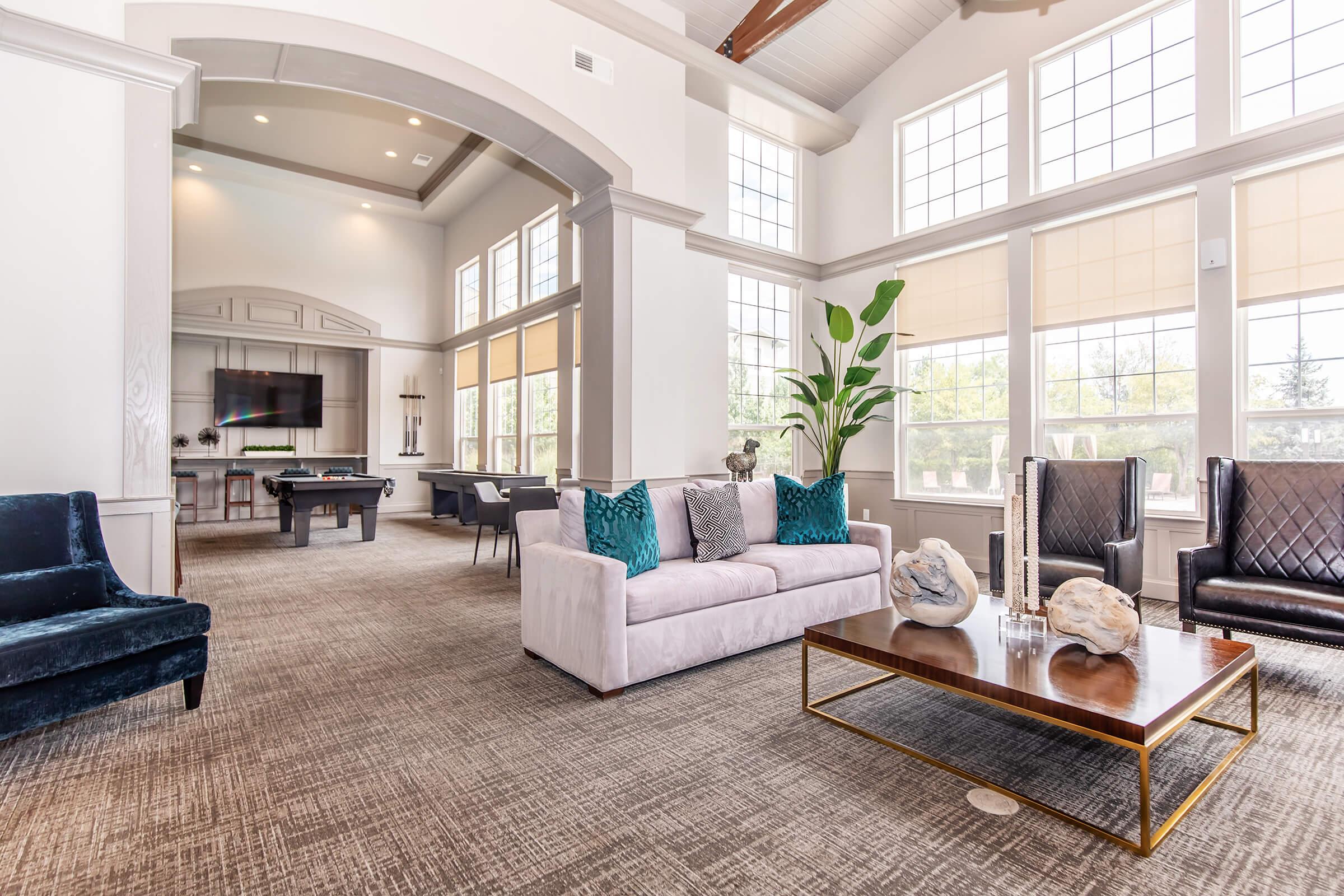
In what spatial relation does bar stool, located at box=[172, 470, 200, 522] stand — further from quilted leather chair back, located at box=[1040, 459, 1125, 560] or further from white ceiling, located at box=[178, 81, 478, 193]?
quilted leather chair back, located at box=[1040, 459, 1125, 560]

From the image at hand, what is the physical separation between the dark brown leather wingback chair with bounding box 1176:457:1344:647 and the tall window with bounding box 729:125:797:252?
4.48 meters

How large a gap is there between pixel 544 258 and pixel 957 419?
17.4 feet

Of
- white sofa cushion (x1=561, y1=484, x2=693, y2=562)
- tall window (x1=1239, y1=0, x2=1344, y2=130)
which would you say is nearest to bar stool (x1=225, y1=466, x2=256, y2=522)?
white sofa cushion (x1=561, y1=484, x2=693, y2=562)

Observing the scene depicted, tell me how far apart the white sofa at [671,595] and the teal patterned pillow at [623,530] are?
8cm

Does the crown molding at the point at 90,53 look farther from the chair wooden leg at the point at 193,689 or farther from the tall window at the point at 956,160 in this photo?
the tall window at the point at 956,160

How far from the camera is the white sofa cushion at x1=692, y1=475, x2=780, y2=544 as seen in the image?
4.12m

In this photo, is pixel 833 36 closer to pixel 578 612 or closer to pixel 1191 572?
pixel 1191 572

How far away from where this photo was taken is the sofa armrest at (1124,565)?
11.4 ft

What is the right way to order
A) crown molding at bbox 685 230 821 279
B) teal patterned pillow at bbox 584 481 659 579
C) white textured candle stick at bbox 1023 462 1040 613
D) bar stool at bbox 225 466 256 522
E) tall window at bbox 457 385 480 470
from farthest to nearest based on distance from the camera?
tall window at bbox 457 385 480 470 < bar stool at bbox 225 466 256 522 < crown molding at bbox 685 230 821 279 < teal patterned pillow at bbox 584 481 659 579 < white textured candle stick at bbox 1023 462 1040 613

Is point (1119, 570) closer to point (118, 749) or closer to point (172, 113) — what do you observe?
point (118, 749)

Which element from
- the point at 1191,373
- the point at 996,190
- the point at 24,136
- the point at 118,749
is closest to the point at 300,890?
the point at 118,749

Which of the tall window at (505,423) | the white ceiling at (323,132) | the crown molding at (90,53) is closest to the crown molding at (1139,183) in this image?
the tall window at (505,423)

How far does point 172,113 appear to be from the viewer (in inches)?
135

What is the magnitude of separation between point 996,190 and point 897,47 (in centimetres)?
186
